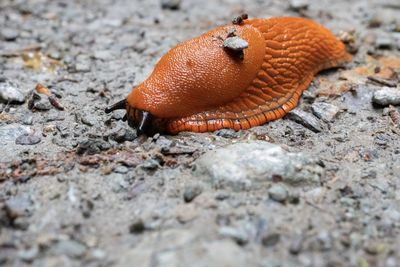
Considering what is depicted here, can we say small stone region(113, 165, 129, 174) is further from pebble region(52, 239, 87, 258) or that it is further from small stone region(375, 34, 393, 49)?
small stone region(375, 34, 393, 49)

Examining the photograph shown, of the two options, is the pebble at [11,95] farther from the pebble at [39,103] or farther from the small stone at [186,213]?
the small stone at [186,213]

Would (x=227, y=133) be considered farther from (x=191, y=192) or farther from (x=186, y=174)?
(x=191, y=192)

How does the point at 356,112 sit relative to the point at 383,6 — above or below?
below

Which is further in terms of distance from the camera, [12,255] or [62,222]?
[62,222]

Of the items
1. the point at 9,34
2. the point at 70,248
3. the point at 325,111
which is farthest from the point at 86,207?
the point at 9,34

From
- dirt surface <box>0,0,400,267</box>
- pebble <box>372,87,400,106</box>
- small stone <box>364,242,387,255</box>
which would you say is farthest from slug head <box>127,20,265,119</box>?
small stone <box>364,242,387,255</box>

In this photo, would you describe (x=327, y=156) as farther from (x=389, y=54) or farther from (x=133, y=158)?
(x=389, y=54)

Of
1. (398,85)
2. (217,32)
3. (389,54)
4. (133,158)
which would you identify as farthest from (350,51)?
(133,158)
